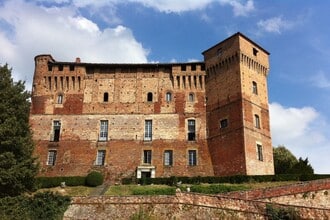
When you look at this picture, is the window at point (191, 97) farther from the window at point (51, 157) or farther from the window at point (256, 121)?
the window at point (51, 157)

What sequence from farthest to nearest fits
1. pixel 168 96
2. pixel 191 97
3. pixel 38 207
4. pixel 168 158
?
pixel 168 96
pixel 191 97
pixel 168 158
pixel 38 207

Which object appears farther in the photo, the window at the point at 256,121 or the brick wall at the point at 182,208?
the window at the point at 256,121

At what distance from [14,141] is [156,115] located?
1881 centimetres

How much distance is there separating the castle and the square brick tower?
3.7 inches

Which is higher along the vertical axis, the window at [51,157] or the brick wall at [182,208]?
the window at [51,157]

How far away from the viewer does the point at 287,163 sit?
48.6 metres

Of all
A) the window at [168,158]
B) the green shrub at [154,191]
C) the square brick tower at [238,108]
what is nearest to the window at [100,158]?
the window at [168,158]

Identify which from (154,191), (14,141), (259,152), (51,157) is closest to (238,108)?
(259,152)

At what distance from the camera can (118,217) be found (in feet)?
80.0

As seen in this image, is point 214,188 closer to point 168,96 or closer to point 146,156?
point 146,156

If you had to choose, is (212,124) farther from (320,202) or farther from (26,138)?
(26,138)

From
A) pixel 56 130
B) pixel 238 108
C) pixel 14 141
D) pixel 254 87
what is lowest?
pixel 14 141

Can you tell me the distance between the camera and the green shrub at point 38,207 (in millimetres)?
24516

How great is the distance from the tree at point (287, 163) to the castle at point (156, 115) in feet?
10.0
